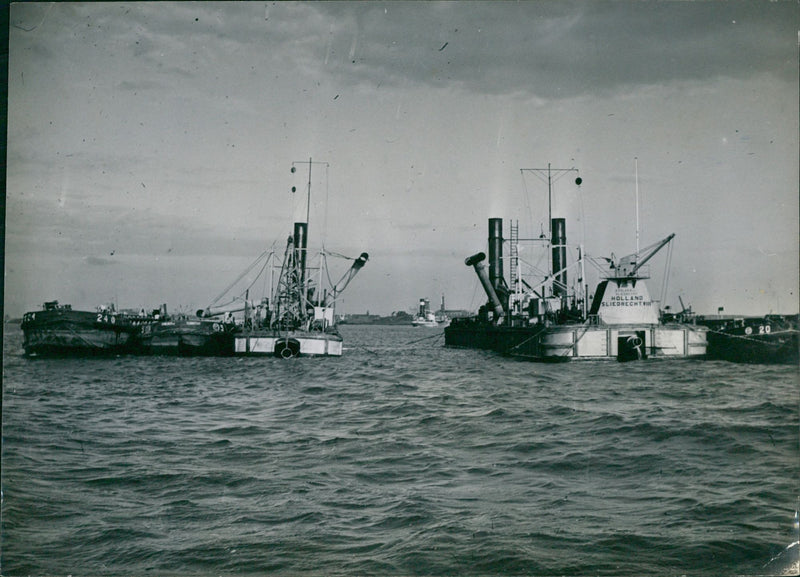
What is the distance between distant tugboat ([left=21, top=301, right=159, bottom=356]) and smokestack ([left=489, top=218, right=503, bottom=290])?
1110 inches

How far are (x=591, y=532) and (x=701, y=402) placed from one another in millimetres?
12303

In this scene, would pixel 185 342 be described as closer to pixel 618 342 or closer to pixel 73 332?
pixel 73 332

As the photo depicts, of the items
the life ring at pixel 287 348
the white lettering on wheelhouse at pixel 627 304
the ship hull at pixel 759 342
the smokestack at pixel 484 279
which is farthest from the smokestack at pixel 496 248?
the life ring at pixel 287 348

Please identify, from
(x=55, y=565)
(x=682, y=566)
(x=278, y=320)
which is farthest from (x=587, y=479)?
(x=278, y=320)

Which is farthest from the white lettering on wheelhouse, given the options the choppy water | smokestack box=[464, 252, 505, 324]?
the choppy water

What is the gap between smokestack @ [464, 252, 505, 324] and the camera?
4834 cm

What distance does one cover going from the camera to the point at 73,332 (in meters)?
39.3

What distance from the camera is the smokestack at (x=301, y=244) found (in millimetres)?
41688

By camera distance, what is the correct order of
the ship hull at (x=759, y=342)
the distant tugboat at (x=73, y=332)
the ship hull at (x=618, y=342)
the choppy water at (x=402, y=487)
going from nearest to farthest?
the choppy water at (x=402, y=487)
the ship hull at (x=759, y=342)
the ship hull at (x=618, y=342)
the distant tugboat at (x=73, y=332)

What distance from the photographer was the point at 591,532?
738cm

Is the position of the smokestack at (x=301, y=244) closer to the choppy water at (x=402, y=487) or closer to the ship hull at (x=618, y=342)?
the ship hull at (x=618, y=342)

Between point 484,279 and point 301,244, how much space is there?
49.7 ft

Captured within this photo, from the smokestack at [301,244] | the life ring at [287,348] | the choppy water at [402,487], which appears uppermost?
the smokestack at [301,244]

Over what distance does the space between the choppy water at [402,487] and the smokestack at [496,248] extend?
33601mm
